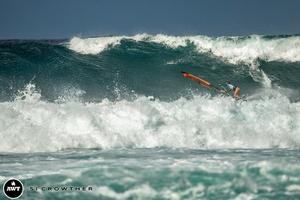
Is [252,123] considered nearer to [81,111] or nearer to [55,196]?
[81,111]

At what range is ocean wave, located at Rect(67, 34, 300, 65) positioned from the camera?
80.2 feet

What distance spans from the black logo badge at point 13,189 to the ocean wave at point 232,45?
1795cm

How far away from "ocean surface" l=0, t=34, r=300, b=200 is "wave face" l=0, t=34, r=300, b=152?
0.16ft

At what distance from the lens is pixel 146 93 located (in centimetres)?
1997

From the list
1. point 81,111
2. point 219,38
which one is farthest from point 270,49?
point 81,111

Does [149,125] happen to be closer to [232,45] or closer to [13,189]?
[13,189]

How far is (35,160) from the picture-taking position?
9516mm

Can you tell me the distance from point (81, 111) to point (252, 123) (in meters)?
4.98

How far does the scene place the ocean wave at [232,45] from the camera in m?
24.4

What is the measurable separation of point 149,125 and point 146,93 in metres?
7.00

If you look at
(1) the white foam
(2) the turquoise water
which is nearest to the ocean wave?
(1) the white foam

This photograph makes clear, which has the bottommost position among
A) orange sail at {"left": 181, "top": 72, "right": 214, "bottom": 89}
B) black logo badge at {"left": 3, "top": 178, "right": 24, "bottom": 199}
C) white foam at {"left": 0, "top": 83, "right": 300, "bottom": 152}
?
black logo badge at {"left": 3, "top": 178, "right": 24, "bottom": 199}

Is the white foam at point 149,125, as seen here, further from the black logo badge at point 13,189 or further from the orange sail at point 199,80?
the orange sail at point 199,80

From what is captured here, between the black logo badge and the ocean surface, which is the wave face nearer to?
the ocean surface
